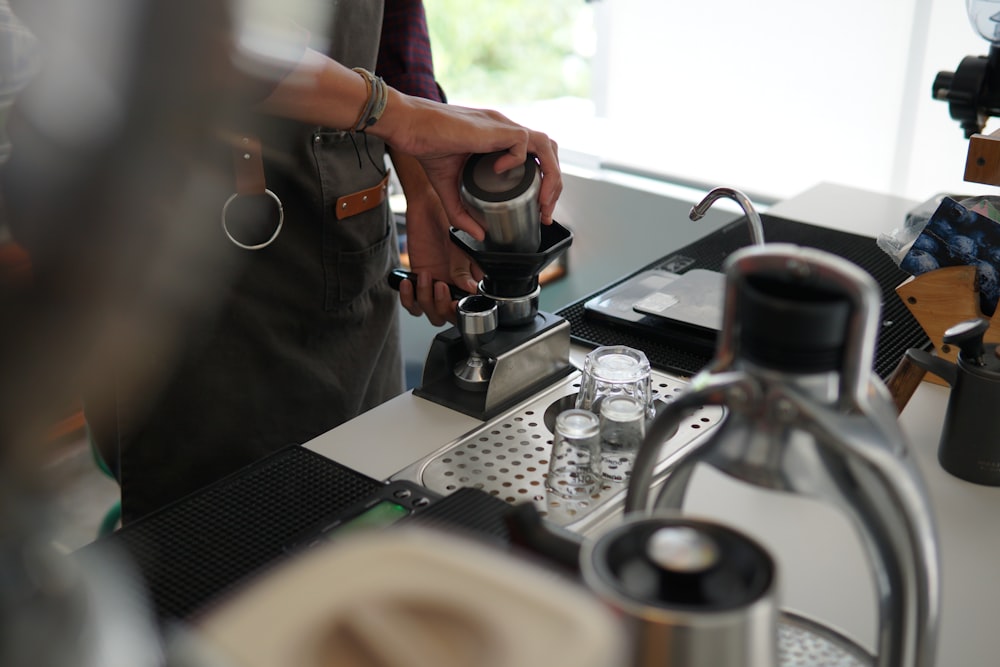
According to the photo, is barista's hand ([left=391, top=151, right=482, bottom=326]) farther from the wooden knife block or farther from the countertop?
the wooden knife block

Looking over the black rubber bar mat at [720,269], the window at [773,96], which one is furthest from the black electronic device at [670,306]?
the window at [773,96]

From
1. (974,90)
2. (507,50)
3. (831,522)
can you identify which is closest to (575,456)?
(831,522)

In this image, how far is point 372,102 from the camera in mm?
1135

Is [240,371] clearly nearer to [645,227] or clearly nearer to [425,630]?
[425,630]

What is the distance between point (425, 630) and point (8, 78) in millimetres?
386

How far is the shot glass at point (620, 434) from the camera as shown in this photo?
3.21 ft

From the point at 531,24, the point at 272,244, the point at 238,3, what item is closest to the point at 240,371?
the point at 272,244

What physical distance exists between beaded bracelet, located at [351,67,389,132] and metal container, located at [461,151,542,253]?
127 mm

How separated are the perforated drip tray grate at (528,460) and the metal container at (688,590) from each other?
47cm

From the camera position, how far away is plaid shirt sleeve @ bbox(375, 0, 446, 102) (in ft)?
Answer: 5.04

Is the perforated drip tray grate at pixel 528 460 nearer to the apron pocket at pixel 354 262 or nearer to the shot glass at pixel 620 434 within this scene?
the shot glass at pixel 620 434

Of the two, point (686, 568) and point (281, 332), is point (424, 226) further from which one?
point (686, 568)

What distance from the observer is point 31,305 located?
0.45 m

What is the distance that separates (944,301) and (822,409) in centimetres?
74
